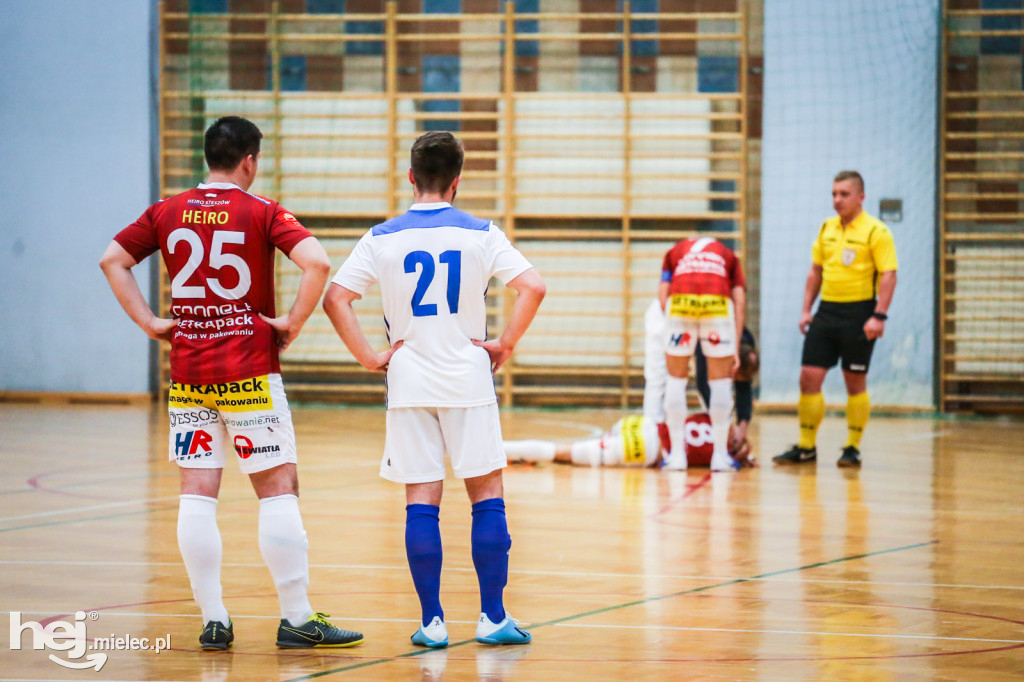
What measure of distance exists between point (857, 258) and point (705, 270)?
1.29m

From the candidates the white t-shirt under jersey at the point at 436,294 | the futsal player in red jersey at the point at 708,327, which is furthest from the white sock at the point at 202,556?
the futsal player in red jersey at the point at 708,327

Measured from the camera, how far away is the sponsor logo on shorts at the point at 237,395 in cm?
344

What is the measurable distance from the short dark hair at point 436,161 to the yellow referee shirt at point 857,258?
213 inches

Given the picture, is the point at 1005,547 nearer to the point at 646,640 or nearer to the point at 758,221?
the point at 646,640

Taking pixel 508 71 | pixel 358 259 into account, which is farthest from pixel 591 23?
pixel 358 259

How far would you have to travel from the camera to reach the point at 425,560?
3.43m

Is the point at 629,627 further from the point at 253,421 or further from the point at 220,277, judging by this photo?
the point at 220,277

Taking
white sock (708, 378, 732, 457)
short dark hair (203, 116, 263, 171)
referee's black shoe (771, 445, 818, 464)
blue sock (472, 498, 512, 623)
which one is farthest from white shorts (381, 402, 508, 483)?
referee's black shoe (771, 445, 818, 464)

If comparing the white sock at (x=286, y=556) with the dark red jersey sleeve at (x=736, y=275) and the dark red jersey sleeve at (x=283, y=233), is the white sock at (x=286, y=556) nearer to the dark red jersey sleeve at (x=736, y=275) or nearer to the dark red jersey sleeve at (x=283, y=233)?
the dark red jersey sleeve at (x=283, y=233)

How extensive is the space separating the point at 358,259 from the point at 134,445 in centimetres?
621

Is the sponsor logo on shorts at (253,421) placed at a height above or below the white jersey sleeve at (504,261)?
below

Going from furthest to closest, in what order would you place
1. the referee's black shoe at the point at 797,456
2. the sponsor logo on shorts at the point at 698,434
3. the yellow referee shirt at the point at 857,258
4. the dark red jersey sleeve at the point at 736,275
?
the referee's black shoe at the point at 797,456
the yellow referee shirt at the point at 857,258
the sponsor logo on shorts at the point at 698,434
the dark red jersey sleeve at the point at 736,275

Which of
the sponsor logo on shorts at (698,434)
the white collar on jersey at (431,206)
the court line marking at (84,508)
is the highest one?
the white collar on jersey at (431,206)

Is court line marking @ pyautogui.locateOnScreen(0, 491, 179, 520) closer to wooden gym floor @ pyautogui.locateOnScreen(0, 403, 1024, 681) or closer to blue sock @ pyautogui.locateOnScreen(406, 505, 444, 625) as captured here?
wooden gym floor @ pyautogui.locateOnScreen(0, 403, 1024, 681)
